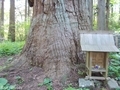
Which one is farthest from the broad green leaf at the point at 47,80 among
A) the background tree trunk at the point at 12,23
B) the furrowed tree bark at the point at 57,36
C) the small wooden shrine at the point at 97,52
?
the background tree trunk at the point at 12,23

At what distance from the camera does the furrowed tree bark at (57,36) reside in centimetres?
376

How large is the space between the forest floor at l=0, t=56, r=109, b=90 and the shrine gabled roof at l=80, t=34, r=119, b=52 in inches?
23.6

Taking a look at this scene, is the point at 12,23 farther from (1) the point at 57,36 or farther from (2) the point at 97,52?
(2) the point at 97,52

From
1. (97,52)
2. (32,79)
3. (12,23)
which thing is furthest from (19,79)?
(12,23)

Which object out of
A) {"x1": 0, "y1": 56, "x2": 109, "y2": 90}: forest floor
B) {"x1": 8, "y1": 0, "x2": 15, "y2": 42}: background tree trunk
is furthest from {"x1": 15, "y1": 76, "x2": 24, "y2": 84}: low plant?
{"x1": 8, "y1": 0, "x2": 15, "y2": 42}: background tree trunk

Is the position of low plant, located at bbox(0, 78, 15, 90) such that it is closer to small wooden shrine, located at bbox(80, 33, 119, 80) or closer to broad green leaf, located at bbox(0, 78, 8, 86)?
broad green leaf, located at bbox(0, 78, 8, 86)

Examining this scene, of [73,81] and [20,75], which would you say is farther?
[20,75]

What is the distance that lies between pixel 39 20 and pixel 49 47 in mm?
600

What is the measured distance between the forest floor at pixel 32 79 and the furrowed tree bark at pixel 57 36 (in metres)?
0.13

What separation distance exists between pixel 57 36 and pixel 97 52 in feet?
2.70

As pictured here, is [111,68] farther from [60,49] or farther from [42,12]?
[42,12]

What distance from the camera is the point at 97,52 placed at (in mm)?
3496

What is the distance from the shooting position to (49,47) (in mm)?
3816

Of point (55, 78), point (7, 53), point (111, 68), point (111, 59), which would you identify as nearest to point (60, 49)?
point (55, 78)
